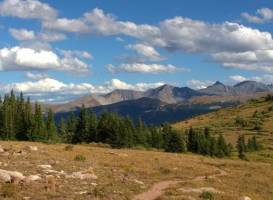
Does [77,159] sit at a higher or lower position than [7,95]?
lower

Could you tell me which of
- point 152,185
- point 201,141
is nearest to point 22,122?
point 201,141

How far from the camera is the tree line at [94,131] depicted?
412 ft

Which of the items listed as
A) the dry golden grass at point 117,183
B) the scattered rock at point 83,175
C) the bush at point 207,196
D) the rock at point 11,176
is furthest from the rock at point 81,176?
the bush at point 207,196

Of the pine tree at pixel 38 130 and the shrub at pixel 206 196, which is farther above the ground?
the pine tree at pixel 38 130

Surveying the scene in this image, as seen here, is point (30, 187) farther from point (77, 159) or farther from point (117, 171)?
point (77, 159)

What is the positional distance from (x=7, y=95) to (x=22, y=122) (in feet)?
70.8

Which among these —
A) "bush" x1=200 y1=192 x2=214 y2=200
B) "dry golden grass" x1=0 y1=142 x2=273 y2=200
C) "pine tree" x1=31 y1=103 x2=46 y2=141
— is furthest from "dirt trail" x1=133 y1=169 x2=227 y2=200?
"pine tree" x1=31 y1=103 x2=46 y2=141

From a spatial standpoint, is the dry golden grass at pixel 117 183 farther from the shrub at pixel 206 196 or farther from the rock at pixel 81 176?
the rock at pixel 81 176

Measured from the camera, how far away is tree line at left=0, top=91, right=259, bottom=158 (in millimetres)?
125562

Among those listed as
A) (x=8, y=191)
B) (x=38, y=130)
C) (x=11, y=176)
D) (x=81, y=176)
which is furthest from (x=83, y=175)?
(x=38, y=130)

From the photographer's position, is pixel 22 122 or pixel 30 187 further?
pixel 22 122

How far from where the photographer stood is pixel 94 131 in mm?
142125

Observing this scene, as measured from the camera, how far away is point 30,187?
28234 mm

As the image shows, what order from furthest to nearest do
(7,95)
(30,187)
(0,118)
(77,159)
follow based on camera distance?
(7,95) → (0,118) → (77,159) → (30,187)
